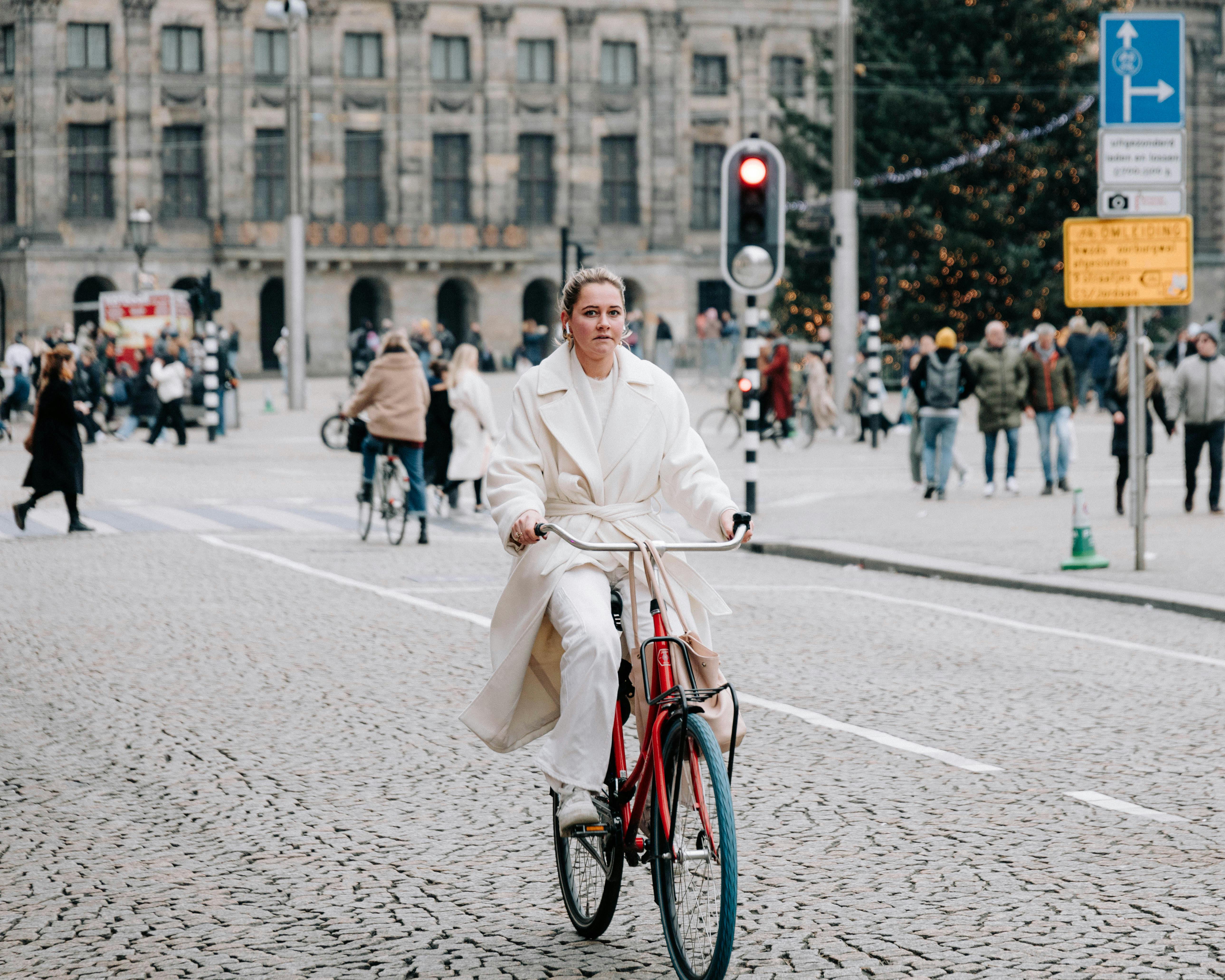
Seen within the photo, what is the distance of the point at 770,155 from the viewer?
16609 mm

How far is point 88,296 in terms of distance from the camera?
199ft

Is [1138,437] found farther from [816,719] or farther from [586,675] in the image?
[586,675]

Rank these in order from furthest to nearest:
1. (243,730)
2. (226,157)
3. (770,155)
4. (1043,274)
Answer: (226,157), (1043,274), (770,155), (243,730)

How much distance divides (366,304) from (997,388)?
47805 millimetres

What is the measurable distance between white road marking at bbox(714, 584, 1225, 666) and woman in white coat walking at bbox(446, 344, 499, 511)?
17.5 feet

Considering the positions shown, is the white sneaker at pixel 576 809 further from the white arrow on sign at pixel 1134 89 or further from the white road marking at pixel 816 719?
the white arrow on sign at pixel 1134 89

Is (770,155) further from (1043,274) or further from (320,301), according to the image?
(320,301)

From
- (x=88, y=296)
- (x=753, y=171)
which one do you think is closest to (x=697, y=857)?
(x=753, y=171)

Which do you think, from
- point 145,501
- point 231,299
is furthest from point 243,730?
point 231,299

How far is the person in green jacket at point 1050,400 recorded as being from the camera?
65.9 ft

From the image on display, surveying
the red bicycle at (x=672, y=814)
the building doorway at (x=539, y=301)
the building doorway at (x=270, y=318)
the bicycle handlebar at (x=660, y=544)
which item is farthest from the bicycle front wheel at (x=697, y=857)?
the building doorway at (x=539, y=301)

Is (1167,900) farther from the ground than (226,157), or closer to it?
closer to it

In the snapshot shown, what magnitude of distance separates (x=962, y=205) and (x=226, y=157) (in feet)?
95.0

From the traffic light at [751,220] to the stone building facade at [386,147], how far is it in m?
45.0
